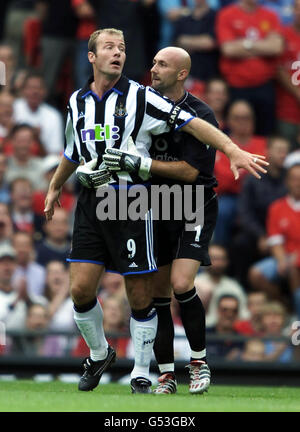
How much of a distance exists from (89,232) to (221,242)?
180 inches

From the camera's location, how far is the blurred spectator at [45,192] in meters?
12.4

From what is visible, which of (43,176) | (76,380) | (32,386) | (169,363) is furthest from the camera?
(43,176)

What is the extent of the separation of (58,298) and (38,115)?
112 inches

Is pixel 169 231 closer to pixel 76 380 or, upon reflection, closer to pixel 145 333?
pixel 145 333

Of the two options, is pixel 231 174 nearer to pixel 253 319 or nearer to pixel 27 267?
pixel 253 319

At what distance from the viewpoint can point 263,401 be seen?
306 inches

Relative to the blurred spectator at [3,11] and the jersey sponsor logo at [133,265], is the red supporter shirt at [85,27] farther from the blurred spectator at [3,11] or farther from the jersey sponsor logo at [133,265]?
the jersey sponsor logo at [133,265]

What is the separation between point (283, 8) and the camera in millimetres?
13586

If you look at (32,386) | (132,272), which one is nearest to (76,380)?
(32,386)

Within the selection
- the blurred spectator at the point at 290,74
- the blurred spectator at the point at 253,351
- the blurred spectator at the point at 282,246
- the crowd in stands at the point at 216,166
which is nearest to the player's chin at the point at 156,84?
the crowd in stands at the point at 216,166

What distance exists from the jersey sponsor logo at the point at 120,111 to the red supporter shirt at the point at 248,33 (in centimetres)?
551

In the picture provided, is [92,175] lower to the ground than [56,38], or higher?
lower

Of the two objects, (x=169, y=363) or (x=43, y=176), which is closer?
(x=169, y=363)

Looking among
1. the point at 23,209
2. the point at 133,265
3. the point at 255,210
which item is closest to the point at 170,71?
the point at 133,265
